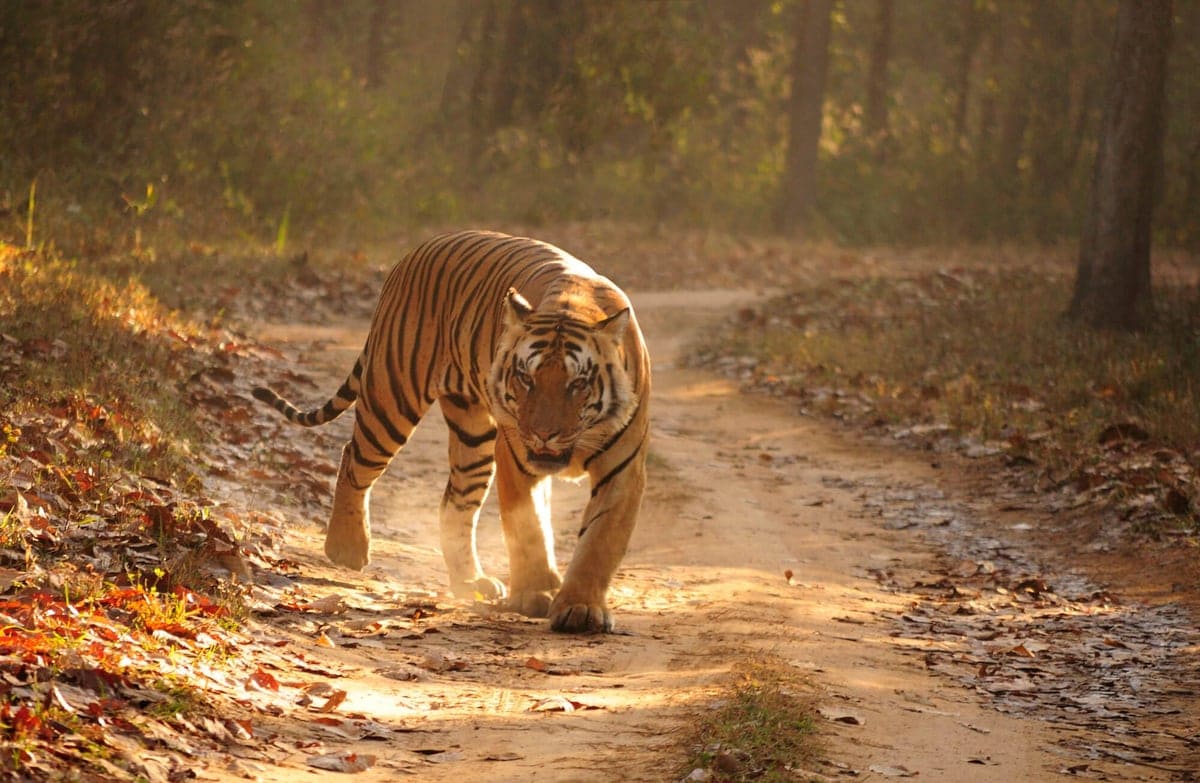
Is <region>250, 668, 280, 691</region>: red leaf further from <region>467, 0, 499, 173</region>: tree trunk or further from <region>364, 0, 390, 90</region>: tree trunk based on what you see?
<region>364, 0, 390, 90</region>: tree trunk

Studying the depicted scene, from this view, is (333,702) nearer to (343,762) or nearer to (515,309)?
(343,762)

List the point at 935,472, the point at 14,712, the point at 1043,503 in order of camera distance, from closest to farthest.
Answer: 1. the point at 14,712
2. the point at 1043,503
3. the point at 935,472

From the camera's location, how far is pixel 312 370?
37.2 ft

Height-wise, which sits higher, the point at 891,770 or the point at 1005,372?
the point at 1005,372

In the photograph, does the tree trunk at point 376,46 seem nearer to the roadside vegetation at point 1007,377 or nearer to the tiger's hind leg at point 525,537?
the roadside vegetation at point 1007,377

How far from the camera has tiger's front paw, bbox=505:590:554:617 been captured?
605 centimetres

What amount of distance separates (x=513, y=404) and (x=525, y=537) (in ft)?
2.23

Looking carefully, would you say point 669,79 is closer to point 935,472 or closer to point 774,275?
point 774,275

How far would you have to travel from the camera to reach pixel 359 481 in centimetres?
678

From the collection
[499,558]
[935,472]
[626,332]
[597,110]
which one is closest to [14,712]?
[626,332]

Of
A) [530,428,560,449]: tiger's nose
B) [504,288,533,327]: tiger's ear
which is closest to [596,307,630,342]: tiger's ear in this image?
[504,288,533,327]: tiger's ear

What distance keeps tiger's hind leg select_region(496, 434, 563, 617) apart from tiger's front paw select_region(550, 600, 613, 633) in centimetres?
38

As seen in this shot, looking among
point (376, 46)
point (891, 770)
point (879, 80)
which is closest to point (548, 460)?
point (891, 770)

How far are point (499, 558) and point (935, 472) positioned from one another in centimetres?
354
